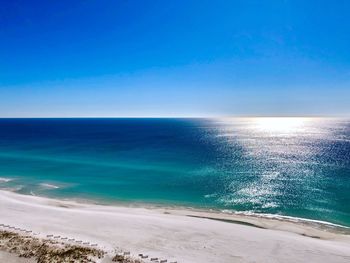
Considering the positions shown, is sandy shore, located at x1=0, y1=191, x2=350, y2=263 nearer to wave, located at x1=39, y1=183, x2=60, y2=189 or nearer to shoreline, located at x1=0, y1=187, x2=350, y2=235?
shoreline, located at x1=0, y1=187, x2=350, y2=235

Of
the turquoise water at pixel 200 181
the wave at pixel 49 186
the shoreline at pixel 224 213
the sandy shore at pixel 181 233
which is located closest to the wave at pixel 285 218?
the shoreline at pixel 224 213

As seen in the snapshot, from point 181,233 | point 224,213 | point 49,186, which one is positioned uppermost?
point 181,233

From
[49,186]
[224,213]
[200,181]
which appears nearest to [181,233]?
[224,213]

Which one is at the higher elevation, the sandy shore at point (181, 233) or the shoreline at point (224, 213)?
the sandy shore at point (181, 233)

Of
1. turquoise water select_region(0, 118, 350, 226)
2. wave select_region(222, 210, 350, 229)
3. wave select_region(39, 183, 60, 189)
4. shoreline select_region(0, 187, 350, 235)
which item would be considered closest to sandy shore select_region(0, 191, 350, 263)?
shoreline select_region(0, 187, 350, 235)

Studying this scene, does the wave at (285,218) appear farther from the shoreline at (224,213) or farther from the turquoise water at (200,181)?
the turquoise water at (200,181)

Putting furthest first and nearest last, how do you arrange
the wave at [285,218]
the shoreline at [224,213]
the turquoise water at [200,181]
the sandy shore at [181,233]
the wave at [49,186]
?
the wave at [49,186], the turquoise water at [200,181], the wave at [285,218], the shoreline at [224,213], the sandy shore at [181,233]

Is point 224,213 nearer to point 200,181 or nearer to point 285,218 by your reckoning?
point 285,218

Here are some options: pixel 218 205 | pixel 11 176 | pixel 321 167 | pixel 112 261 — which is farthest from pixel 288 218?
pixel 11 176

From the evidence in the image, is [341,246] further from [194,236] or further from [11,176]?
[11,176]
